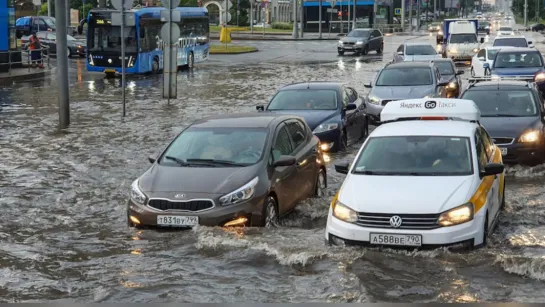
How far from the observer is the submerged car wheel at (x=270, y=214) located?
1009 cm

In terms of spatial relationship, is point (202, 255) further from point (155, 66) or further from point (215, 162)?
point (155, 66)

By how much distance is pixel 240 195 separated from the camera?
9875 millimetres

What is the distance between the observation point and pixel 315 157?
12188 mm

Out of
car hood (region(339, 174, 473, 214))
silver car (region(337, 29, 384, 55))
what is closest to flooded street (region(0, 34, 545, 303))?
car hood (region(339, 174, 473, 214))

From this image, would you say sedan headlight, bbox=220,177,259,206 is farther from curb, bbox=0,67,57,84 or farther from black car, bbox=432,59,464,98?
curb, bbox=0,67,57,84

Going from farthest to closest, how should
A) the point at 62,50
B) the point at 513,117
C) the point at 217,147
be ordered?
the point at 62,50, the point at 513,117, the point at 217,147

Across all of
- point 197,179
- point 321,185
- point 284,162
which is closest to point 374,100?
point 321,185

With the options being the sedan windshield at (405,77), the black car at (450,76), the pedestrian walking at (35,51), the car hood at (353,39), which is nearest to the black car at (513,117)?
the sedan windshield at (405,77)

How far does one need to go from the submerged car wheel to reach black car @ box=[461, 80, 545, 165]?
5602 mm

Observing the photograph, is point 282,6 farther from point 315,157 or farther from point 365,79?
point 315,157

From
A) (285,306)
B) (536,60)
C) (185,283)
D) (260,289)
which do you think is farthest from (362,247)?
(536,60)

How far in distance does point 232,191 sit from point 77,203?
3537 mm

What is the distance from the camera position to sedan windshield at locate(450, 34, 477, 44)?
151 feet

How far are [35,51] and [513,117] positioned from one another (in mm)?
27465
